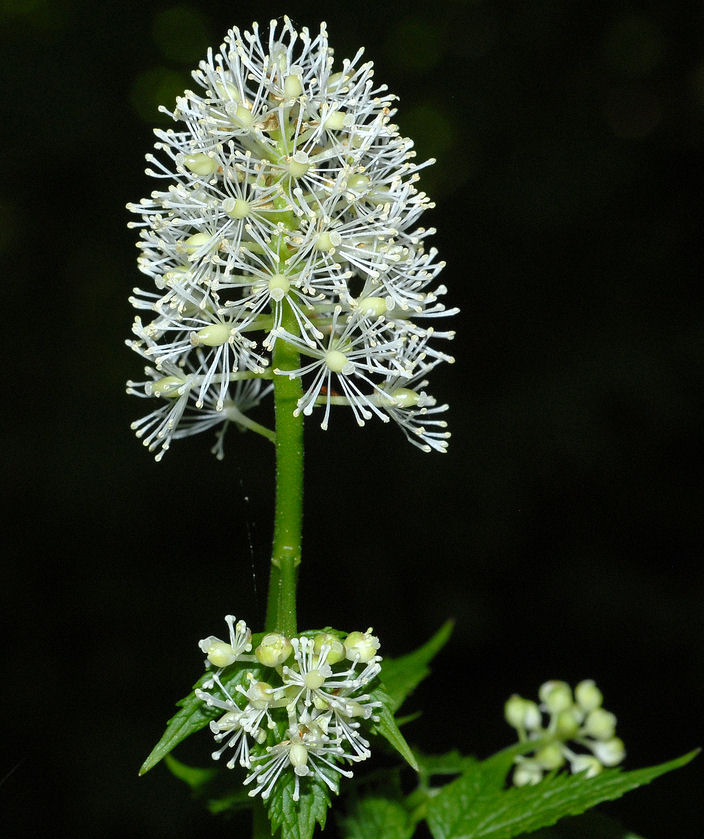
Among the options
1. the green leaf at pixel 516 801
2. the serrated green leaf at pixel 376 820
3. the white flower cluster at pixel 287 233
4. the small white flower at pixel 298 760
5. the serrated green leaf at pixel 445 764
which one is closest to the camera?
the small white flower at pixel 298 760

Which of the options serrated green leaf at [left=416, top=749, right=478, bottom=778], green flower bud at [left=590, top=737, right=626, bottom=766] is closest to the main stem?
serrated green leaf at [left=416, top=749, right=478, bottom=778]

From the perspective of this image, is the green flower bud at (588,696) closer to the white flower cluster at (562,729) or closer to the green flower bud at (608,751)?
the white flower cluster at (562,729)

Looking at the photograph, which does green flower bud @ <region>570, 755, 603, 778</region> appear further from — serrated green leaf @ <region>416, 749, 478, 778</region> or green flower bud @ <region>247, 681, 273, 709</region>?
green flower bud @ <region>247, 681, 273, 709</region>

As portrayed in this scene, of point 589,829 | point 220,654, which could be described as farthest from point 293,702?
point 589,829

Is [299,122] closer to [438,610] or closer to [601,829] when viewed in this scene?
[601,829]

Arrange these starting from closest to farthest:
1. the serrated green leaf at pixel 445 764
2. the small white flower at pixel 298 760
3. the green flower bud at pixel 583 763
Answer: the small white flower at pixel 298 760, the serrated green leaf at pixel 445 764, the green flower bud at pixel 583 763

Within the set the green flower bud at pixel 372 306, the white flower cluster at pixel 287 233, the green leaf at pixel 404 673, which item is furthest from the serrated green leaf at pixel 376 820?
the green flower bud at pixel 372 306
